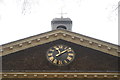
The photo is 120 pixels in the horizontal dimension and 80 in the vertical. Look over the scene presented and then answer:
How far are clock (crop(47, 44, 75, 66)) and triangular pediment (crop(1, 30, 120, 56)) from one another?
2.96 ft

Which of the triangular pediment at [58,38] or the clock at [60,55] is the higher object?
the triangular pediment at [58,38]

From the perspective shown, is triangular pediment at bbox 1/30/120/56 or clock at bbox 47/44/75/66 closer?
clock at bbox 47/44/75/66

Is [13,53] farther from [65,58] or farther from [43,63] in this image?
[65,58]

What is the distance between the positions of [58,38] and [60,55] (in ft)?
5.77

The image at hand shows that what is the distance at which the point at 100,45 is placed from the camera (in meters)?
20.9

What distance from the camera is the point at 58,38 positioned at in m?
21.7

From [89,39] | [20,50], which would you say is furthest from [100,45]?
[20,50]

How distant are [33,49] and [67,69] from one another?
361 cm

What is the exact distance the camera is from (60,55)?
20.8 meters

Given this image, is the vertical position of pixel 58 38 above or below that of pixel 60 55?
above

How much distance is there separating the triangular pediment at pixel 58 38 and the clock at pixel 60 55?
90 cm

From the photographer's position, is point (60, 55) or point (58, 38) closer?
point (60, 55)

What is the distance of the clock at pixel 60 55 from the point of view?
20.5 meters

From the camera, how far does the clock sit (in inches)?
807
